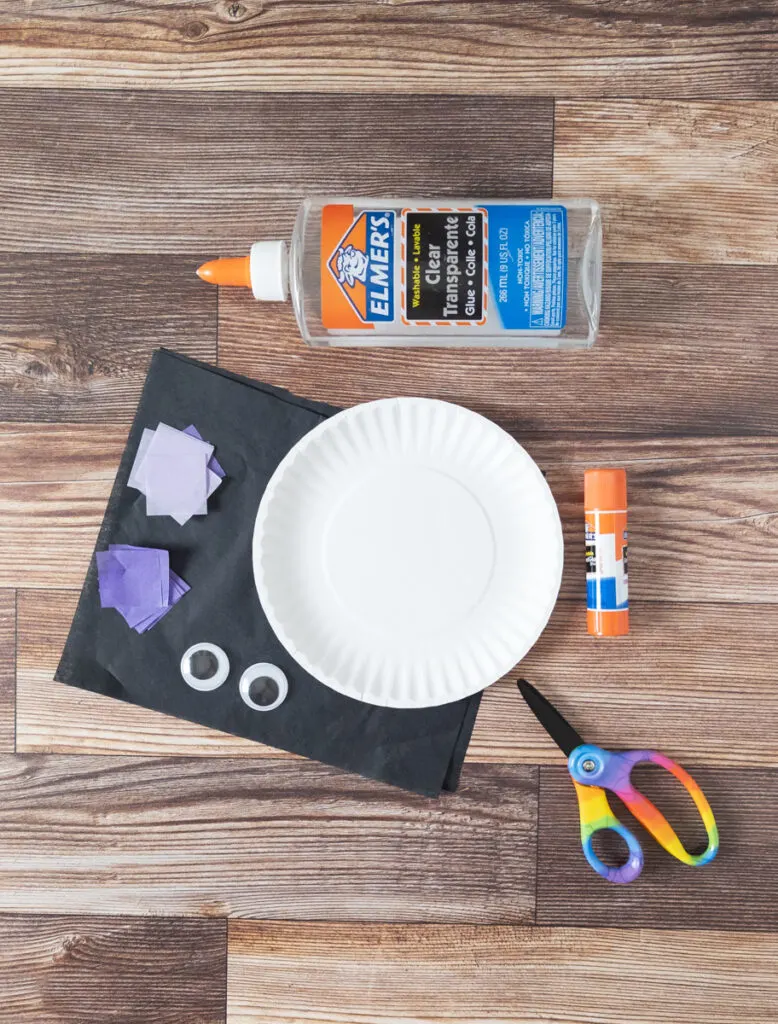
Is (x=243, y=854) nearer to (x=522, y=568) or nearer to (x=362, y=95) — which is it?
(x=522, y=568)

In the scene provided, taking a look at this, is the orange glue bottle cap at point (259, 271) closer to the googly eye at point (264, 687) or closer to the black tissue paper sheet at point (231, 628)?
the black tissue paper sheet at point (231, 628)

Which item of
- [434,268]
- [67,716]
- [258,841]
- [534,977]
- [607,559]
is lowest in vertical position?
[534,977]

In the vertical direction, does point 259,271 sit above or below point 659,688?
above

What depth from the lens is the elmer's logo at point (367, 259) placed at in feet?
2.16

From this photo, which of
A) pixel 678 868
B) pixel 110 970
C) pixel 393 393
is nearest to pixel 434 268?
pixel 393 393

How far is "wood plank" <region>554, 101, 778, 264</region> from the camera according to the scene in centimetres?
72

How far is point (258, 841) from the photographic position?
2.44 ft

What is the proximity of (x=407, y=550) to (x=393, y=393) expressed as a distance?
0.14 meters

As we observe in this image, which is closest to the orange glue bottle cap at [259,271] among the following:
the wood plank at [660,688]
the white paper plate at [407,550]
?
the white paper plate at [407,550]

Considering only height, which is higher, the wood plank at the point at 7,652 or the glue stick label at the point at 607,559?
the glue stick label at the point at 607,559

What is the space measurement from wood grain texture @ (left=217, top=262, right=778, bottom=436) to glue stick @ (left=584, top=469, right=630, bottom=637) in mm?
63

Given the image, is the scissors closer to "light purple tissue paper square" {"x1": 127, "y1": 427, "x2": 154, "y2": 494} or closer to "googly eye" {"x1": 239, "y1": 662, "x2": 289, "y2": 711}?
"googly eye" {"x1": 239, "y1": 662, "x2": 289, "y2": 711}

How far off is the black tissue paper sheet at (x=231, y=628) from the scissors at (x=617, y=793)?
0.09 metres

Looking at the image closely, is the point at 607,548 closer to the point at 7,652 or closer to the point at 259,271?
the point at 259,271
